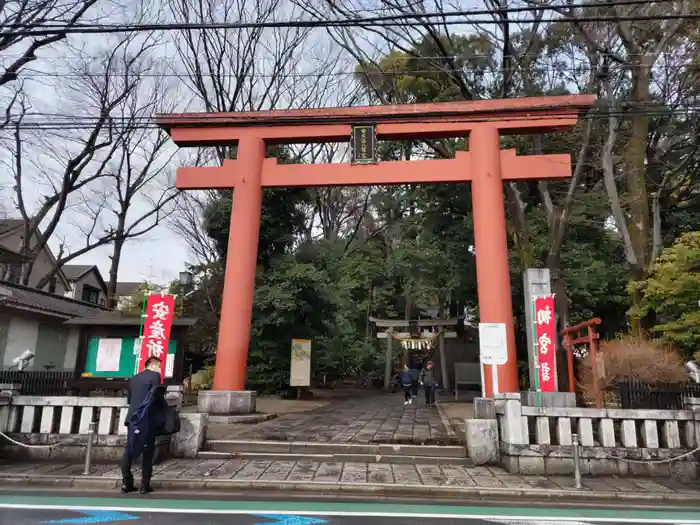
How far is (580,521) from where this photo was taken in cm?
485

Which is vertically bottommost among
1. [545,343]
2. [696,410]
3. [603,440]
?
[603,440]

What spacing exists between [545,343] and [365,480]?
18.8 feet

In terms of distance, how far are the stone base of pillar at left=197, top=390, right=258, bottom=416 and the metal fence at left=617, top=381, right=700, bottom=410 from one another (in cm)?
776

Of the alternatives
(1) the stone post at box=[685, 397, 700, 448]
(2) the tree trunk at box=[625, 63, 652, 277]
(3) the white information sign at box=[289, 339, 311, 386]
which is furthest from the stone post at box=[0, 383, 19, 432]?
(2) the tree trunk at box=[625, 63, 652, 277]

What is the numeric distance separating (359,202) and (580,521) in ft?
81.5

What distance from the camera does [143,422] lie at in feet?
18.8

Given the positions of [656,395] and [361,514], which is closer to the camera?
[361,514]

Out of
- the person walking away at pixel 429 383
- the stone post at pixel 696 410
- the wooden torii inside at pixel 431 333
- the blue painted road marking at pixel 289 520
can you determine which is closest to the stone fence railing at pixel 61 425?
the blue painted road marking at pixel 289 520

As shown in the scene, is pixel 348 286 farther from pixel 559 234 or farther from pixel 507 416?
pixel 507 416

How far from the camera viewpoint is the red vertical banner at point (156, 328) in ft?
31.7

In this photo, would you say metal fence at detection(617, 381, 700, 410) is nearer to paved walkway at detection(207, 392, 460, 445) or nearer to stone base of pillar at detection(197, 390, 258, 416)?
paved walkway at detection(207, 392, 460, 445)

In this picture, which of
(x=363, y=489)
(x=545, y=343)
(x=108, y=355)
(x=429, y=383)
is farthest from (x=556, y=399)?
(x=108, y=355)

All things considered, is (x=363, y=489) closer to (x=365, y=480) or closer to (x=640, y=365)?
(x=365, y=480)

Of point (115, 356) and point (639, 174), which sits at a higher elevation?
point (639, 174)
